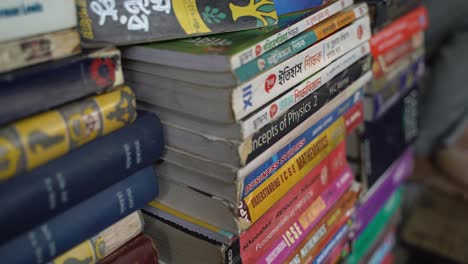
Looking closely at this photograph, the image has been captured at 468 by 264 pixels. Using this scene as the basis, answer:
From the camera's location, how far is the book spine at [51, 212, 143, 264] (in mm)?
613

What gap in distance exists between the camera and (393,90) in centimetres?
110

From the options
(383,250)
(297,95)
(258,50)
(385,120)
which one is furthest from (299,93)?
(383,250)

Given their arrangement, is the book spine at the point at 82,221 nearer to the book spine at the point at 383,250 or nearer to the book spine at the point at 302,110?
the book spine at the point at 302,110

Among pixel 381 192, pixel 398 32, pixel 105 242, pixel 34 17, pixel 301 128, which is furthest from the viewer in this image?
pixel 381 192

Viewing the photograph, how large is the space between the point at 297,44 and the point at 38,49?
0.34 metres

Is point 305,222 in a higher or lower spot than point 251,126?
lower

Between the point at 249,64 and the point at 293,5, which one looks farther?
the point at 293,5

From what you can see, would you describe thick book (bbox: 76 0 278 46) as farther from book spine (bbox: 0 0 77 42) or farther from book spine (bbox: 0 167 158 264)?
book spine (bbox: 0 167 158 264)

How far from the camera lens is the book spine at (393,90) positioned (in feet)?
3.43

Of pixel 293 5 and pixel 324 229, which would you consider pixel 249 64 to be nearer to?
pixel 293 5

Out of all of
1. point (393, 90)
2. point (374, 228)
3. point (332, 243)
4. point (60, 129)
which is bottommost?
point (374, 228)

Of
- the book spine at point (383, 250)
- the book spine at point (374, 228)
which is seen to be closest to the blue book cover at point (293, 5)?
the book spine at point (374, 228)

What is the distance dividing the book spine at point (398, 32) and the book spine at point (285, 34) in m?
0.19

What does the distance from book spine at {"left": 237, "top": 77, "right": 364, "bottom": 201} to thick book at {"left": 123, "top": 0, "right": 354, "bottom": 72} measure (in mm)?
142
